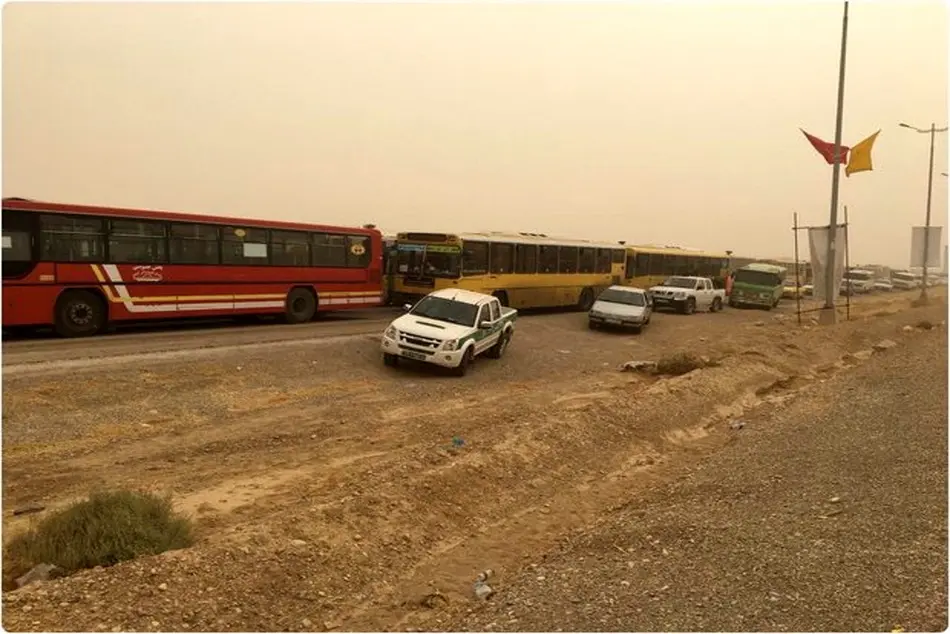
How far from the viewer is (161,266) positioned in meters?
16.9

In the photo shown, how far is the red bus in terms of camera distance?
14.6 m

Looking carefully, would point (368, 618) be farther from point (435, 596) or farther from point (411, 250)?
point (411, 250)

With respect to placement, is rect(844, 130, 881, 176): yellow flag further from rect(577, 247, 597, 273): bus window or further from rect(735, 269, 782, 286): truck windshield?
rect(735, 269, 782, 286): truck windshield

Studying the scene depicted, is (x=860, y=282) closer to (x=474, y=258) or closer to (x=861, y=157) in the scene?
(x=861, y=157)

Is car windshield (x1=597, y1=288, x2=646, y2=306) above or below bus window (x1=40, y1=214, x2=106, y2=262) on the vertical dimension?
below

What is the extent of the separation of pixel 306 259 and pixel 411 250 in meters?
3.80

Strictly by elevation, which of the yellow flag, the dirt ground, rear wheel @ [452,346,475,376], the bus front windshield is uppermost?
the yellow flag

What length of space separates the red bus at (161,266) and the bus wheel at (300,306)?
31 millimetres

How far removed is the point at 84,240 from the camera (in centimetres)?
1543

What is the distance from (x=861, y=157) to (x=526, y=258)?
12.3 meters

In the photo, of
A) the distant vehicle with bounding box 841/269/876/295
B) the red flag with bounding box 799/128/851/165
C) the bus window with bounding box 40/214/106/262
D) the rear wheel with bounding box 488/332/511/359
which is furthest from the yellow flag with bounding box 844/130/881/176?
the distant vehicle with bounding box 841/269/876/295

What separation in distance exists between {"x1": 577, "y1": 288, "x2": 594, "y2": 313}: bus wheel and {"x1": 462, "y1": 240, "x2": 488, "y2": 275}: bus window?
7.73 metres

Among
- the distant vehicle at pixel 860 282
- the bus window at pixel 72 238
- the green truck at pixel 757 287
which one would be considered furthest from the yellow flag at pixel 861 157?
the distant vehicle at pixel 860 282

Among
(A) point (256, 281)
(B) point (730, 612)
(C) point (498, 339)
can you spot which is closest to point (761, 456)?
(B) point (730, 612)
